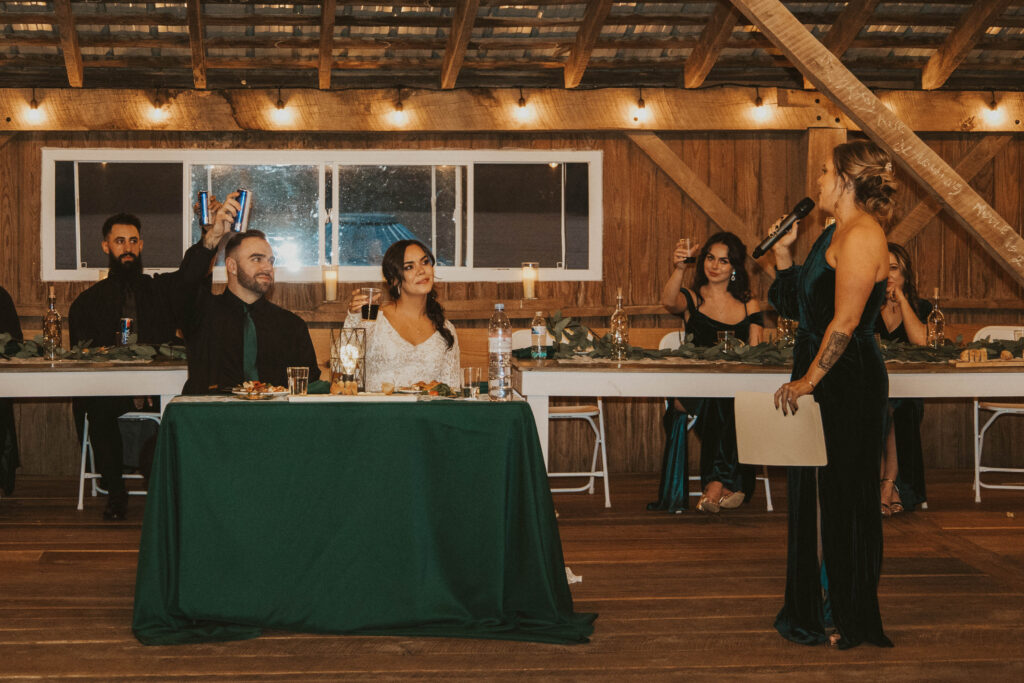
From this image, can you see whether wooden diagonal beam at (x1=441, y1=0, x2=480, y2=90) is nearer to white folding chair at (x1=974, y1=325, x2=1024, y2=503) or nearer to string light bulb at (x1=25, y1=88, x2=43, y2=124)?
string light bulb at (x1=25, y1=88, x2=43, y2=124)

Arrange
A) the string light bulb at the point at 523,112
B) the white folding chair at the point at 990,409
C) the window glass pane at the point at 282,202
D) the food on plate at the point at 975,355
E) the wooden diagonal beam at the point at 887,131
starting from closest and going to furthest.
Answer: the wooden diagonal beam at the point at 887,131, the food on plate at the point at 975,355, the white folding chair at the point at 990,409, the string light bulb at the point at 523,112, the window glass pane at the point at 282,202

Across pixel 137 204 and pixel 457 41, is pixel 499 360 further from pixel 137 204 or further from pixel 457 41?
pixel 137 204

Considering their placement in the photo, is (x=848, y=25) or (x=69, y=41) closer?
(x=69, y=41)

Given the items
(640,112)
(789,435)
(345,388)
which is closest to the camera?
(789,435)

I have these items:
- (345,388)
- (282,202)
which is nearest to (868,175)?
(345,388)

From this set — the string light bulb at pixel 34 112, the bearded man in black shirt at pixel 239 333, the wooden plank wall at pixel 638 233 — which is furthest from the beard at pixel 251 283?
the string light bulb at pixel 34 112

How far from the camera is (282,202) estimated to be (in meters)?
7.54

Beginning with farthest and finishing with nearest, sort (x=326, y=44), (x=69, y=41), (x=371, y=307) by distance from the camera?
(x=326, y=44) < (x=69, y=41) < (x=371, y=307)

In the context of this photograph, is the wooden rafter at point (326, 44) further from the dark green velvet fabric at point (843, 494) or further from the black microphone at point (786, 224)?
the dark green velvet fabric at point (843, 494)

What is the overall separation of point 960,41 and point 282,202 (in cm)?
480

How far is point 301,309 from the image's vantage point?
7.34 metres

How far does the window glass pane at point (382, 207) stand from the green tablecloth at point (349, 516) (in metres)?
4.26

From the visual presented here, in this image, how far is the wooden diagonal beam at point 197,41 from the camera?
6.27 m

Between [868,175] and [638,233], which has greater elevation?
[638,233]
